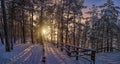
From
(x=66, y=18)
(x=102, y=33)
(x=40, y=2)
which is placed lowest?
(x=102, y=33)

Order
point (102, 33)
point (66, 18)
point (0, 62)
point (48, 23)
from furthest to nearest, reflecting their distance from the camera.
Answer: point (48, 23), point (102, 33), point (66, 18), point (0, 62)

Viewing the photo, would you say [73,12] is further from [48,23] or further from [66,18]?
[48,23]

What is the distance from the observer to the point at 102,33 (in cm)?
5541

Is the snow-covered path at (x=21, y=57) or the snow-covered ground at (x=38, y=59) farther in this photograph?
the snow-covered ground at (x=38, y=59)

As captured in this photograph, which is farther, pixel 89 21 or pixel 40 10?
pixel 89 21

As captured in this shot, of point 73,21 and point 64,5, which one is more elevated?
point 64,5

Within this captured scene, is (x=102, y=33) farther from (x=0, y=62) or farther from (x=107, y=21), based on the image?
(x=0, y=62)

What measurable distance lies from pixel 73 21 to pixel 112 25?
27.3 ft

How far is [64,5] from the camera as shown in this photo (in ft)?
141

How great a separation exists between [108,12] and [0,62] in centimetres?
3435

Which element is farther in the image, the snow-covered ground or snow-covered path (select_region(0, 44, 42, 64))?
the snow-covered ground

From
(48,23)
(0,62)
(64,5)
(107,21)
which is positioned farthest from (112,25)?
(0,62)

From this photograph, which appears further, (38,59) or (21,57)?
(21,57)

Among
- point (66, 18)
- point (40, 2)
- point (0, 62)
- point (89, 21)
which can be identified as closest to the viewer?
point (0, 62)
